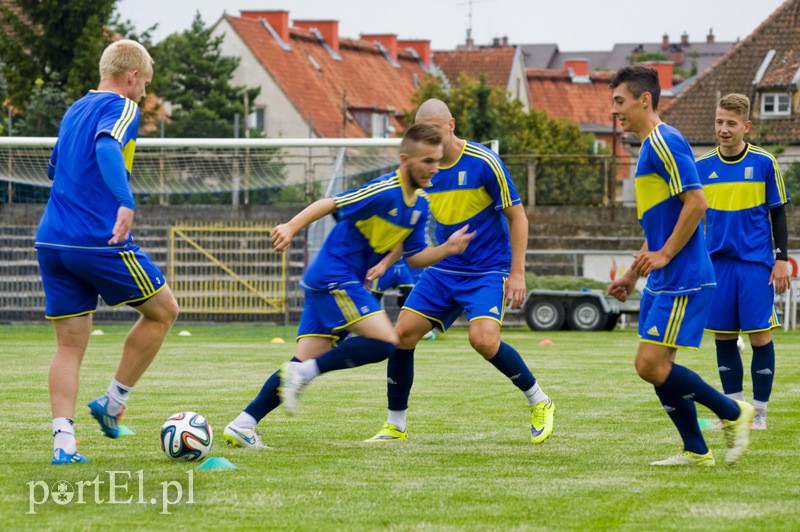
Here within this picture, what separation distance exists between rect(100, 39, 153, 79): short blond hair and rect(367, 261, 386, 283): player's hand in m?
1.59

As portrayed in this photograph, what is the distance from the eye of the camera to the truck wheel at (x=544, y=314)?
21.0 metres

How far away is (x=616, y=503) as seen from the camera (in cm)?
517

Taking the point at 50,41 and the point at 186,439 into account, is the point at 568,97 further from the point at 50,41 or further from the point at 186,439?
the point at 186,439

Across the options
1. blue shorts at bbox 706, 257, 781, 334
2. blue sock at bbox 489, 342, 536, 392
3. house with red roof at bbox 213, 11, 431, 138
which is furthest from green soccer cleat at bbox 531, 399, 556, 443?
house with red roof at bbox 213, 11, 431, 138

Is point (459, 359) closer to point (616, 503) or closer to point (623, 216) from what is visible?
point (616, 503)

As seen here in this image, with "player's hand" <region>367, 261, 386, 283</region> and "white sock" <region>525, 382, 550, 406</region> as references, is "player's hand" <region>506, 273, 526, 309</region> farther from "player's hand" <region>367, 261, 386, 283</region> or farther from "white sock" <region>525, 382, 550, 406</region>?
"player's hand" <region>367, 261, 386, 283</region>

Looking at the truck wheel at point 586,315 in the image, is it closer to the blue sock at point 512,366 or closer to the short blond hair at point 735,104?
the short blond hair at point 735,104

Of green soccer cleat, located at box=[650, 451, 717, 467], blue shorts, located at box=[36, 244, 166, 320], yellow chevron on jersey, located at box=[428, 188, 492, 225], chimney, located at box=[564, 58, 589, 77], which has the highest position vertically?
chimney, located at box=[564, 58, 589, 77]

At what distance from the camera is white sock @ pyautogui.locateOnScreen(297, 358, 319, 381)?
6.69 meters

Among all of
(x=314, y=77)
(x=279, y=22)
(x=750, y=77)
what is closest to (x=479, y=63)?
(x=279, y=22)

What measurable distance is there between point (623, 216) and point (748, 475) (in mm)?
21918

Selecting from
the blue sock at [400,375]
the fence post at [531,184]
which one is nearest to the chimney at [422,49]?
the fence post at [531,184]

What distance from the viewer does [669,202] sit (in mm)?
6203

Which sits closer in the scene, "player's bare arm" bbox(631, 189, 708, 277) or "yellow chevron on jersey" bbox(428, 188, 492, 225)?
"player's bare arm" bbox(631, 189, 708, 277)
